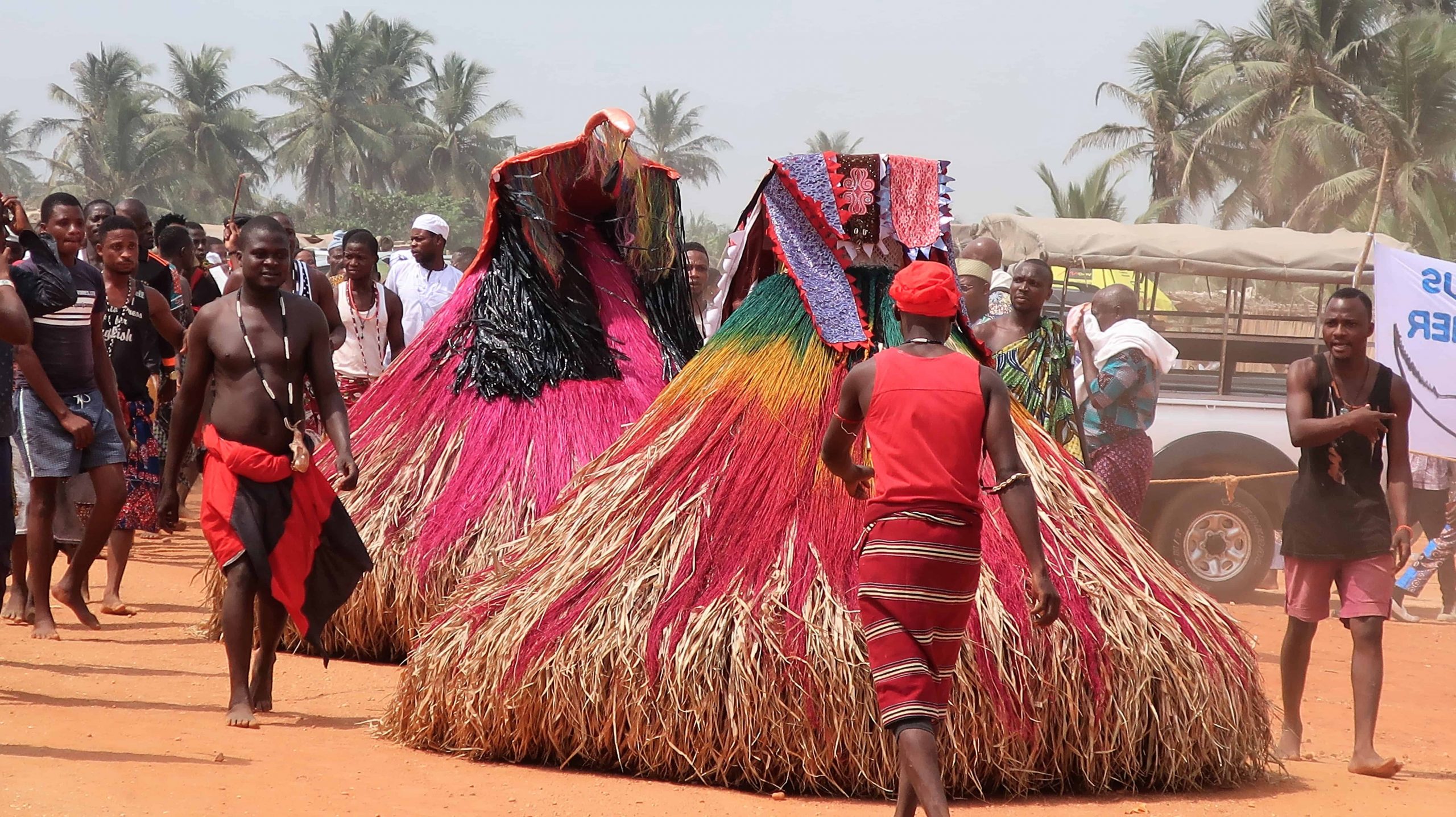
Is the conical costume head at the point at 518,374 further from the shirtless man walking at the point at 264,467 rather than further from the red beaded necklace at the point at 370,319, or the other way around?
the red beaded necklace at the point at 370,319

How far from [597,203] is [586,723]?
341 centimetres

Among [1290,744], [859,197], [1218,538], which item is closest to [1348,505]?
[1290,744]

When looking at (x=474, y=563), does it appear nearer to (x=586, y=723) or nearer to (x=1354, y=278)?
(x=586, y=723)

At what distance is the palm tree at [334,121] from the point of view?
6462 cm

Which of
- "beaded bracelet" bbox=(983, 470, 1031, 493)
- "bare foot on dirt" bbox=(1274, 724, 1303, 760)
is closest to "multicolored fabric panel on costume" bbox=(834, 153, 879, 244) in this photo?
"beaded bracelet" bbox=(983, 470, 1031, 493)

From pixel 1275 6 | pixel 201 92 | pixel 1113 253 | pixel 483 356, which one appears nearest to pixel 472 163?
pixel 201 92

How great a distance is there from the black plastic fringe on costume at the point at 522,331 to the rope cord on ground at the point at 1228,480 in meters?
4.33

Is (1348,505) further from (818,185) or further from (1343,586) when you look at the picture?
(818,185)

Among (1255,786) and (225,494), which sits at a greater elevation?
(225,494)

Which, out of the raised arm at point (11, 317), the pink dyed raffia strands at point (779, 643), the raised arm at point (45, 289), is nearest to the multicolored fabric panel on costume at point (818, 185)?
the pink dyed raffia strands at point (779, 643)

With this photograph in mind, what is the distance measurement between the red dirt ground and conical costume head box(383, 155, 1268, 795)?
0.13m

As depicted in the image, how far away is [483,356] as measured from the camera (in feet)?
23.1

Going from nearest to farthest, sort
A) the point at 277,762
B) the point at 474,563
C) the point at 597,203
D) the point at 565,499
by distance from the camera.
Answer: the point at 277,762 < the point at 565,499 < the point at 474,563 < the point at 597,203

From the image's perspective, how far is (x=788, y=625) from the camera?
185 inches
